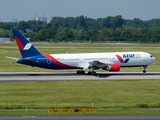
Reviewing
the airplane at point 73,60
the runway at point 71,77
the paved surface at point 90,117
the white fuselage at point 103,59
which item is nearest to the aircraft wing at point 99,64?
the airplane at point 73,60

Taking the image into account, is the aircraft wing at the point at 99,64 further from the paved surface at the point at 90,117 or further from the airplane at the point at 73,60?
the paved surface at the point at 90,117

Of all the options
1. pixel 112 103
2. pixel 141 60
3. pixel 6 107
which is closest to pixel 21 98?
pixel 6 107

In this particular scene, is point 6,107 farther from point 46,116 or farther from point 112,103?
point 112,103

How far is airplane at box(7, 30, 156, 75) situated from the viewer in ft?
236

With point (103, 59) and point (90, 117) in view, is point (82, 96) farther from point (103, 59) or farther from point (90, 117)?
point (103, 59)

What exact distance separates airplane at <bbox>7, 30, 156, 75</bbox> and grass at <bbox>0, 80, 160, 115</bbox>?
10.8 metres

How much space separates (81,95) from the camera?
5162 centimetres

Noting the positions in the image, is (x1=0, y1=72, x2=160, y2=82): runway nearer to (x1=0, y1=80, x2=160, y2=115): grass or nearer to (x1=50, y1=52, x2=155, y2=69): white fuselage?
(x1=50, y1=52, x2=155, y2=69): white fuselage

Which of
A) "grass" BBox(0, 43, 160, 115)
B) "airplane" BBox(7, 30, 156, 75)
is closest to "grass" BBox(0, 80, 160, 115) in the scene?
"grass" BBox(0, 43, 160, 115)

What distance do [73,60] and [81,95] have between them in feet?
73.9

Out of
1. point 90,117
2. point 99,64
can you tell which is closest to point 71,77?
point 99,64

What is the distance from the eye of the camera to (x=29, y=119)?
36.8 metres

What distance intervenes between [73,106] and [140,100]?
767cm

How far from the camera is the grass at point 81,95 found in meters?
44.2
